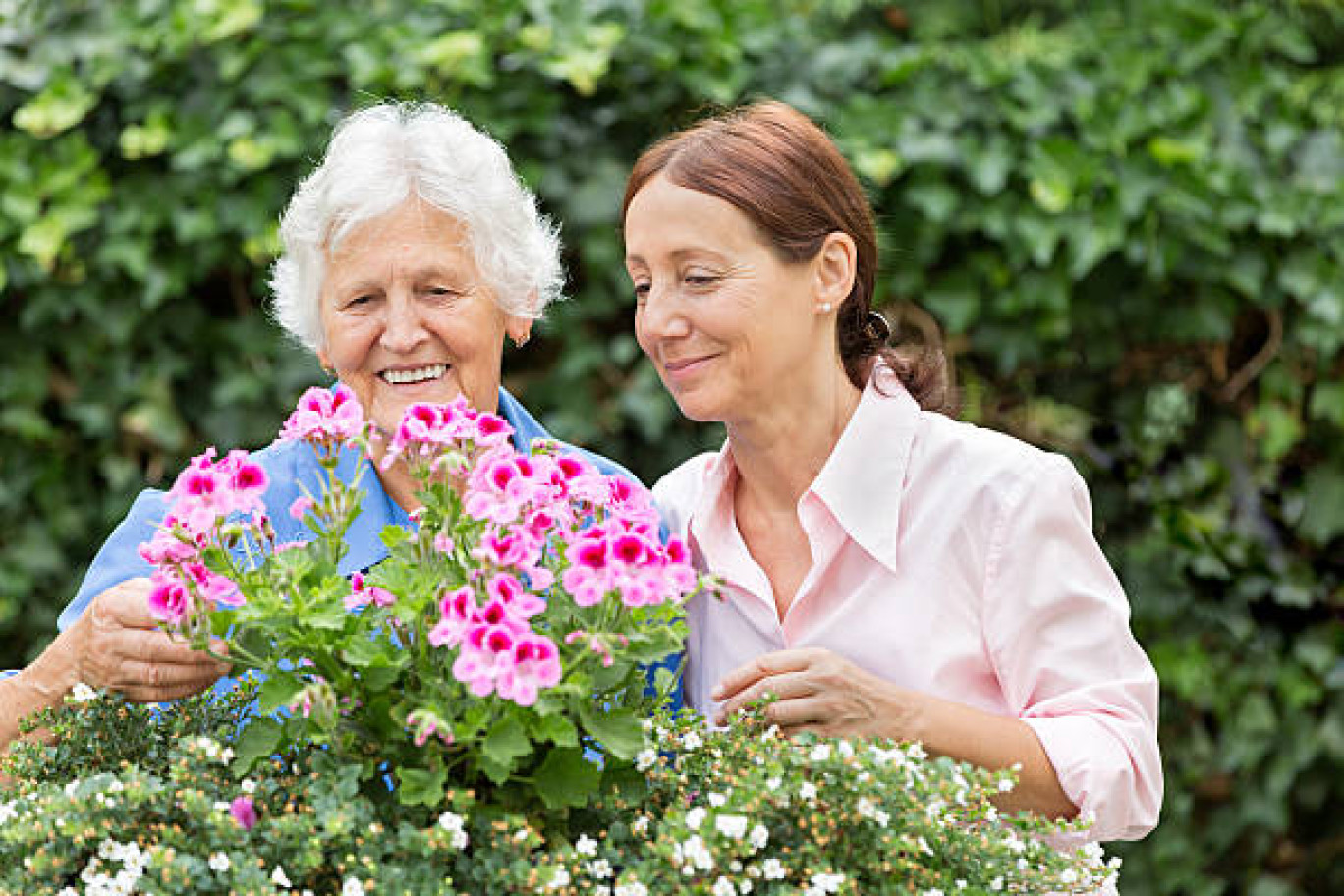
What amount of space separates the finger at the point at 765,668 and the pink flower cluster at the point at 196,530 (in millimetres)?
632

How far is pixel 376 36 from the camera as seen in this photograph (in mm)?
3662

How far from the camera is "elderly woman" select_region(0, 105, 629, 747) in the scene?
2373mm

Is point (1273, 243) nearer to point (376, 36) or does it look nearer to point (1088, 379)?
point (1088, 379)

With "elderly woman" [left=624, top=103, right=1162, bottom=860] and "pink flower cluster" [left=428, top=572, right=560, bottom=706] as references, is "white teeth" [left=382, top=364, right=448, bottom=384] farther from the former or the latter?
"pink flower cluster" [left=428, top=572, right=560, bottom=706]

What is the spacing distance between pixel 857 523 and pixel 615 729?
2.26 feet

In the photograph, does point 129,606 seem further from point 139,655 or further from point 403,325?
point 403,325

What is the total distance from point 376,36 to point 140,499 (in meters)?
1.74

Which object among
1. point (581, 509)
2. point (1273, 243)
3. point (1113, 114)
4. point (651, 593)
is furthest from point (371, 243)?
point (1273, 243)

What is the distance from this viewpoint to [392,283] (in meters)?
2.38

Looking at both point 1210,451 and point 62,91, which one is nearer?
point 62,91

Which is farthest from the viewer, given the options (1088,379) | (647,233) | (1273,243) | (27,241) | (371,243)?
(1088,379)

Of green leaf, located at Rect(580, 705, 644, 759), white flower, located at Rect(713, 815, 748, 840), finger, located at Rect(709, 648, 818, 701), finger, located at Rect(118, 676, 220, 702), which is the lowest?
finger, located at Rect(709, 648, 818, 701)

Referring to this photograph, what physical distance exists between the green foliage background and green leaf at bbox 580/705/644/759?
2106 millimetres

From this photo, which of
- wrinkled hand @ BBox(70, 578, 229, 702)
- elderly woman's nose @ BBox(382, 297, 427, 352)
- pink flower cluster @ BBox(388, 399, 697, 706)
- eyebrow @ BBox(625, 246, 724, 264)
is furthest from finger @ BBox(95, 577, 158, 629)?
eyebrow @ BBox(625, 246, 724, 264)
